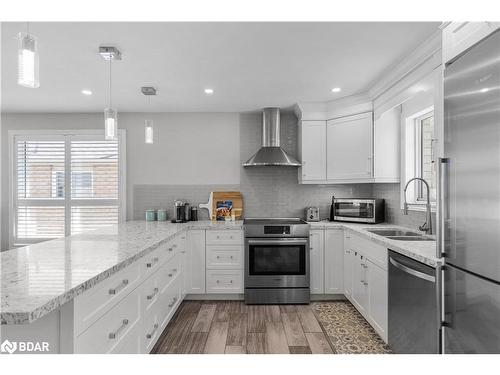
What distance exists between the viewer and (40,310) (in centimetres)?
101

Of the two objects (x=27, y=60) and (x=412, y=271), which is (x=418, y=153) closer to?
(x=412, y=271)

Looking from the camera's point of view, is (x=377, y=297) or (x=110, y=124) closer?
(x=110, y=124)

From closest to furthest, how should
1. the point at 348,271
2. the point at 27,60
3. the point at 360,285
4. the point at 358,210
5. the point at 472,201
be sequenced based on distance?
the point at 27,60 → the point at 472,201 → the point at 360,285 → the point at 348,271 → the point at 358,210

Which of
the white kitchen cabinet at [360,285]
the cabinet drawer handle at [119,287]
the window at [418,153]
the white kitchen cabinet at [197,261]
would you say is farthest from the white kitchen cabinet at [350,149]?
the cabinet drawer handle at [119,287]

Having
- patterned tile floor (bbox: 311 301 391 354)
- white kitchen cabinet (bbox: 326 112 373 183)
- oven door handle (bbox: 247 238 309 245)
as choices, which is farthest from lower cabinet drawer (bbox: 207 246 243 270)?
white kitchen cabinet (bbox: 326 112 373 183)

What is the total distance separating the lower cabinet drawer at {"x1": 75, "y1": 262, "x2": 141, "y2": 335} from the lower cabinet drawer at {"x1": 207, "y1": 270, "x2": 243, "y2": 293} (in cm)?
173

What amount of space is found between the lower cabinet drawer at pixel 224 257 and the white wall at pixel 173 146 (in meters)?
1.04

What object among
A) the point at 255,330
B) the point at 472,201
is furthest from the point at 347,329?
the point at 472,201

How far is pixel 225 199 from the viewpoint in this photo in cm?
417

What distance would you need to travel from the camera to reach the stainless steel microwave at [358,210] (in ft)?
11.6

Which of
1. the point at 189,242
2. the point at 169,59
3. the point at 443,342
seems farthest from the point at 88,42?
the point at 443,342

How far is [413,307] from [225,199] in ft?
8.85

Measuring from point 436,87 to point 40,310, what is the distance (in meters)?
2.52

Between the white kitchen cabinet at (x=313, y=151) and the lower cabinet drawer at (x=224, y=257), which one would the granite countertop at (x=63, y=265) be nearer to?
the lower cabinet drawer at (x=224, y=257)
